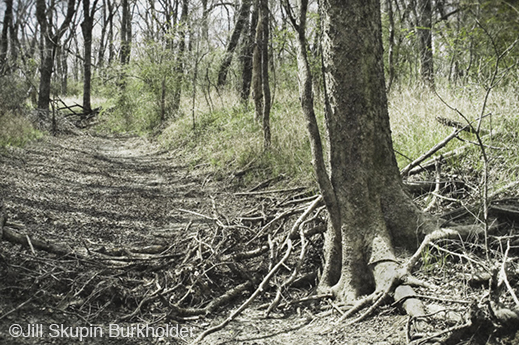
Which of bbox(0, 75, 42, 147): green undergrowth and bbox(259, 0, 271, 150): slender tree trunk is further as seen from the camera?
bbox(0, 75, 42, 147): green undergrowth

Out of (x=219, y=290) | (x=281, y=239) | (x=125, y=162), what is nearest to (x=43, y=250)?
(x=219, y=290)

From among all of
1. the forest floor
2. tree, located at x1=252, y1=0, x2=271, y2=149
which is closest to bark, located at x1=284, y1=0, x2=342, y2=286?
the forest floor

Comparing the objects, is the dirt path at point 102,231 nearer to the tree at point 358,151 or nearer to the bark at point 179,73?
the tree at point 358,151

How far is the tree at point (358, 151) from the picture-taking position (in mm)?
2584

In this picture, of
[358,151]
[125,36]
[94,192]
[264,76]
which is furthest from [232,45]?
[125,36]

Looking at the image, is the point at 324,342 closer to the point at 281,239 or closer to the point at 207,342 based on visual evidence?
the point at 207,342

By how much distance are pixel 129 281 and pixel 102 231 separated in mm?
1320

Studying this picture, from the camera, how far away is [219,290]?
3.06 meters

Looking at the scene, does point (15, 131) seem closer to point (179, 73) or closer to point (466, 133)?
point (179, 73)

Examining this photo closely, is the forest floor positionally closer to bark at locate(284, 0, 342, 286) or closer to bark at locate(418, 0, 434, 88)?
bark at locate(284, 0, 342, 286)

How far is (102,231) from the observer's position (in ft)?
13.6

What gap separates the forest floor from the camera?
2260 millimetres

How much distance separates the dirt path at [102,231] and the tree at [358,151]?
19.0 inches

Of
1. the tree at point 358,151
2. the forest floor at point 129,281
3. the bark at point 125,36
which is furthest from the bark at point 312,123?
the bark at point 125,36
